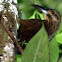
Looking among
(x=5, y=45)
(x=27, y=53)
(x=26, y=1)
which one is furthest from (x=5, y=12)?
(x=26, y=1)

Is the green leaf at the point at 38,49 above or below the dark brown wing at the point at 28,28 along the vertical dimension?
above

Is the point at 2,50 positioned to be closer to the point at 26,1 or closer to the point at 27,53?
the point at 27,53

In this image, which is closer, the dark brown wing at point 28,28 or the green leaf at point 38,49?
the green leaf at point 38,49

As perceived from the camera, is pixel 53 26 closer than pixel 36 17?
No

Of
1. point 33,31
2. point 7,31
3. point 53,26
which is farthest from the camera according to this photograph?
point 53,26

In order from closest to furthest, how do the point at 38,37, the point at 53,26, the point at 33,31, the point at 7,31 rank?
the point at 38,37 < the point at 7,31 < the point at 33,31 < the point at 53,26

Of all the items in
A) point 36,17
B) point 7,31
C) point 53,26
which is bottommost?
point 53,26

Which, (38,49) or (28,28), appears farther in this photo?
(28,28)

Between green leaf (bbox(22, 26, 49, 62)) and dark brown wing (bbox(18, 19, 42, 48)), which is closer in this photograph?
green leaf (bbox(22, 26, 49, 62))
